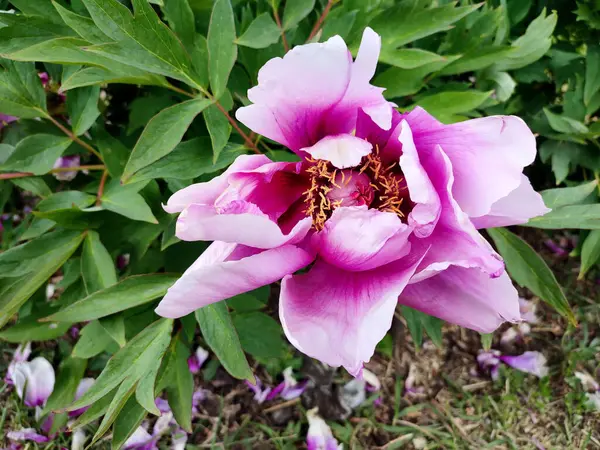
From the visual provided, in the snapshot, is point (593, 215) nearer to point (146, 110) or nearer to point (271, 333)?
point (271, 333)

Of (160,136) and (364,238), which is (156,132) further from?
(364,238)

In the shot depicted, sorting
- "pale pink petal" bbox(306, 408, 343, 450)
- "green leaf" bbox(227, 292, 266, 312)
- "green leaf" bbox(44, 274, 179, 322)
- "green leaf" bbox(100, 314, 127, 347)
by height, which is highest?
"green leaf" bbox(44, 274, 179, 322)

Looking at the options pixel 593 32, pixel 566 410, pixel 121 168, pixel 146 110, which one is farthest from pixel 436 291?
pixel 566 410

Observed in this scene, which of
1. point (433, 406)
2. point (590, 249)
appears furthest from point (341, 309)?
point (433, 406)

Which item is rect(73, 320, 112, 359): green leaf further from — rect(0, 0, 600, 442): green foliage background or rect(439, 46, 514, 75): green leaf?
rect(439, 46, 514, 75): green leaf

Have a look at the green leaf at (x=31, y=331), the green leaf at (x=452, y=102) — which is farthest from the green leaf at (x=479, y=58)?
the green leaf at (x=31, y=331)

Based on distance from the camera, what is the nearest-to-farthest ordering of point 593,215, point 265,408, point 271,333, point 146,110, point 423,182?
1. point 423,182
2. point 593,215
3. point 146,110
4. point 271,333
5. point 265,408

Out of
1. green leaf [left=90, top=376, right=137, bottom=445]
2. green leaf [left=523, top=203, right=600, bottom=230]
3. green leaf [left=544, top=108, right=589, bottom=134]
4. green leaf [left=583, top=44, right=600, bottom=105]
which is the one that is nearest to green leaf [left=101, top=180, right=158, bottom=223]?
green leaf [left=90, top=376, right=137, bottom=445]
